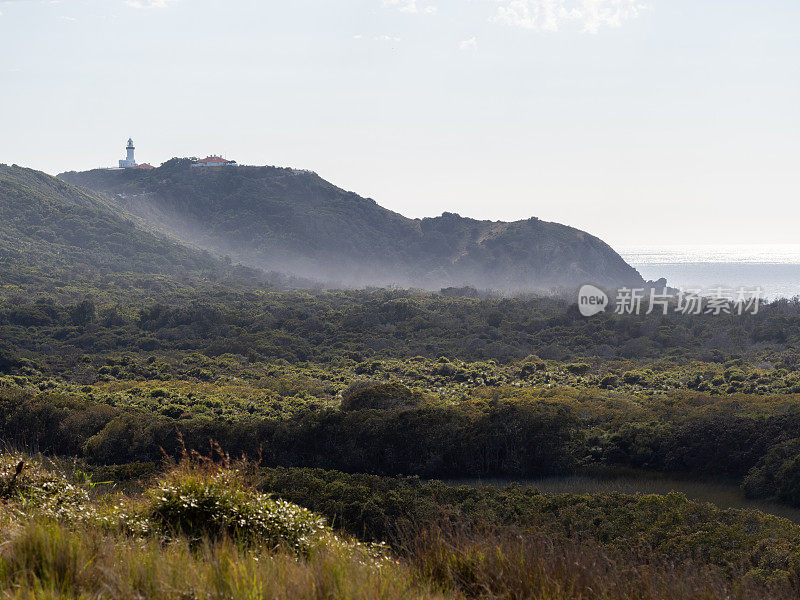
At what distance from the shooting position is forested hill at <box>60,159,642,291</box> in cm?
14288

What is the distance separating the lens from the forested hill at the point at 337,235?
143 meters

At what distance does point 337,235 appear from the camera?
154000mm

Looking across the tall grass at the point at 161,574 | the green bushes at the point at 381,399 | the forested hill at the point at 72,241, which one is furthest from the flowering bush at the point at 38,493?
the forested hill at the point at 72,241

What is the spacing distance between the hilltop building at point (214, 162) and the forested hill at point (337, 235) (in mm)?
2468

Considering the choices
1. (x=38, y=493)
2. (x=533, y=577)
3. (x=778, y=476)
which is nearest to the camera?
(x=533, y=577)

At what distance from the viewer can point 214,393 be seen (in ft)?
117

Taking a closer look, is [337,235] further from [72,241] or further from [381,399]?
[381,399]

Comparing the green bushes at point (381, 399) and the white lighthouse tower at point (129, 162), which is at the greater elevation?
the white lighthouse tower at point (129, 162)

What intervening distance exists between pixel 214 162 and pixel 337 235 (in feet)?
136

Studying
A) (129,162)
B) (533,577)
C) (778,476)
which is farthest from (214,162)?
(533,577)

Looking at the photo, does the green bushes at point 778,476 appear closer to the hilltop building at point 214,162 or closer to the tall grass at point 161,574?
the tall grass at point 161,574

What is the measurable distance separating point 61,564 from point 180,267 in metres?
110

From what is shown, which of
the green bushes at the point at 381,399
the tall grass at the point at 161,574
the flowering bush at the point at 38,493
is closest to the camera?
the tall grass at the point at 161,574

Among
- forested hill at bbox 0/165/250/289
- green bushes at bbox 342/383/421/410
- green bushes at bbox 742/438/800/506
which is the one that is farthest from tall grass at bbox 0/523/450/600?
forested hill at bbox 0/165/250/289
